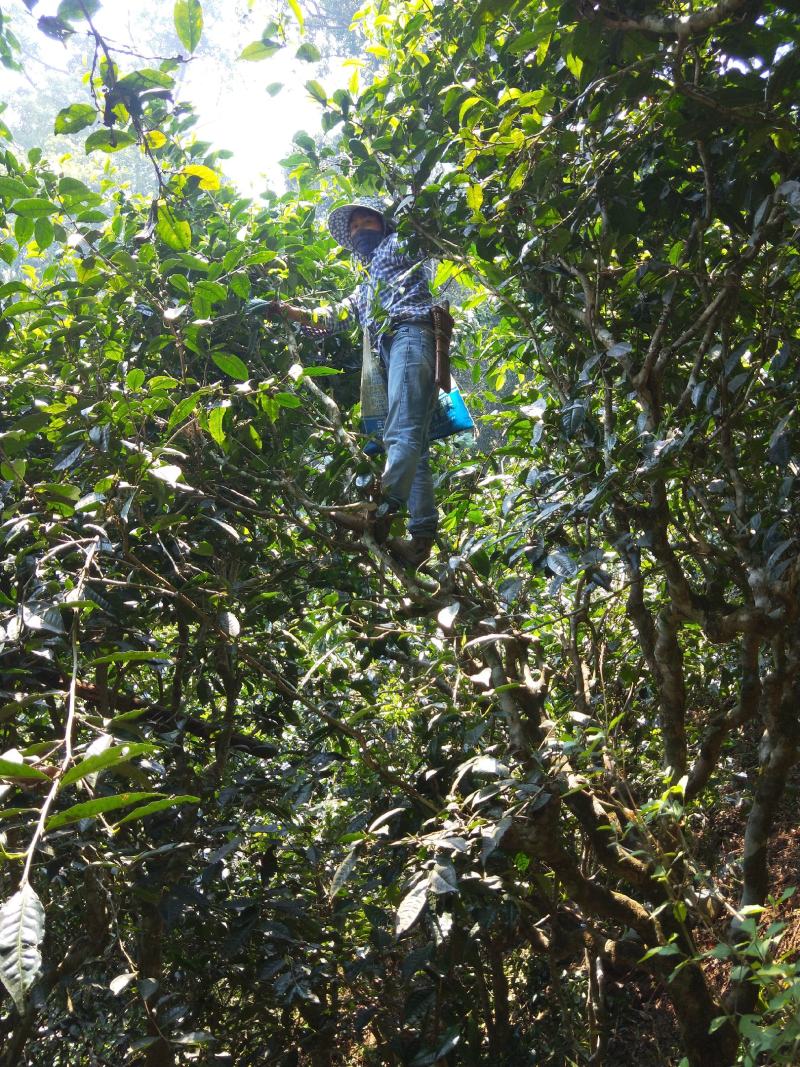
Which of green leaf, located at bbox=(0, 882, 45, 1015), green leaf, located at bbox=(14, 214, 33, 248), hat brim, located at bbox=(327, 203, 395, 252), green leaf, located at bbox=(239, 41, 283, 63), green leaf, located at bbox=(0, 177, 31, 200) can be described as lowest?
green leaf, located at bbox=(0, 882, 45, 1015)

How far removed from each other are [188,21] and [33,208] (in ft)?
1.70

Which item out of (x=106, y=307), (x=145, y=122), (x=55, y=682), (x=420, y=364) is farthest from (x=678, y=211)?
(x=55, y=682)

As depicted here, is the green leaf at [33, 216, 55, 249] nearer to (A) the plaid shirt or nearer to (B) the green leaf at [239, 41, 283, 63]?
(B) the green leaf at [239, 41, 283, 63]

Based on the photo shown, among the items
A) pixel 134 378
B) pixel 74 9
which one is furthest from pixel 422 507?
pixel 74 9

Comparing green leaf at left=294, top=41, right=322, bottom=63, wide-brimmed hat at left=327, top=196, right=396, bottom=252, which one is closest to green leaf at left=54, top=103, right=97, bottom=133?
green leaf at left=294, top=41, right=322, bottom=63

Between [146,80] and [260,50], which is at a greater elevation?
[260,50]

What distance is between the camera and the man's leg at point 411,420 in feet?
8.64

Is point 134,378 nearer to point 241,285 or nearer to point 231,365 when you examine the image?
point 231,365

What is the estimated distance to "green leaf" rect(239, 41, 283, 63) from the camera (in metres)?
1.95

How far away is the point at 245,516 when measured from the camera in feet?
9.18

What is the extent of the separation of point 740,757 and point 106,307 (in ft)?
9.57

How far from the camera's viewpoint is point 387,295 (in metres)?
2.86

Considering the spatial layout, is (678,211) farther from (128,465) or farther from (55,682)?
(55,682)

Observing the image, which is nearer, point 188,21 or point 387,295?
point 188,21
